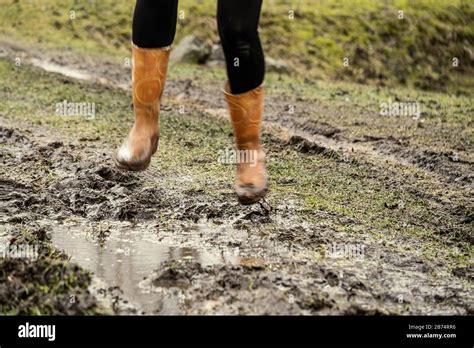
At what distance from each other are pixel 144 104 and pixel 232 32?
81 centimetres

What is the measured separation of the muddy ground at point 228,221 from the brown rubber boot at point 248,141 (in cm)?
34

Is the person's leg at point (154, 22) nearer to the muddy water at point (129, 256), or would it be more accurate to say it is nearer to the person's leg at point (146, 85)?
the person's leg at point (146, 85)

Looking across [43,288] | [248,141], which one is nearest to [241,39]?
[248,141]

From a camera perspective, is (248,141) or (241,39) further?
(248,141)

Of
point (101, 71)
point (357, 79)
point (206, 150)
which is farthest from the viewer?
point (357, 79)

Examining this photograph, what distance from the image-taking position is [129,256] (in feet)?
14.8

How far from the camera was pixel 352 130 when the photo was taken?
10375 millimetres

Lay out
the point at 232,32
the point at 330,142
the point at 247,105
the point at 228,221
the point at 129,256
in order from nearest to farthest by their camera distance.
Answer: the point at 232,32
the point at 129,256
the point at 247,105
the point at 228,221
the point at 330,142

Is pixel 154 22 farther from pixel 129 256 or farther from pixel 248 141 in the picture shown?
pixel 129 256

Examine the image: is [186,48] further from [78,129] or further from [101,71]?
[78,129]

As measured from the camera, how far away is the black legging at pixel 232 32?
13.7 ft

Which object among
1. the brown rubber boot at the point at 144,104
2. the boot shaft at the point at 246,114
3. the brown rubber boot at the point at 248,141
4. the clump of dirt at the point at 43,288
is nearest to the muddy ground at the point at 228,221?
the clump of dirt at the point at 43,288
